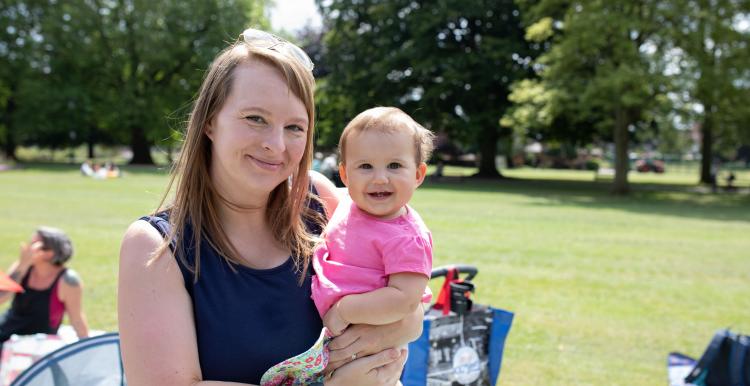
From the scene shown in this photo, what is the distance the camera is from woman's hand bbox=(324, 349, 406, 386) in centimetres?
200

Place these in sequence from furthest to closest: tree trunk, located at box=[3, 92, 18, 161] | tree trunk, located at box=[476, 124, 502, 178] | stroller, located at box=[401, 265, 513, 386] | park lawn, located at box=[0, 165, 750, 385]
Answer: tree trunk, located at box=[3, 92, 18, 161] < tree trunk, located at box=[476, 124, 502, 178] < park lawn, located at box=[0, 165, 750, 385] < stroller, located at box=[401, 265, 513, 386]

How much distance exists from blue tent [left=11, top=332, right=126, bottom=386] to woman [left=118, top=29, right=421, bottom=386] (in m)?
0.71

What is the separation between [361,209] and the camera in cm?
221

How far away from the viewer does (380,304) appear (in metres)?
2.00

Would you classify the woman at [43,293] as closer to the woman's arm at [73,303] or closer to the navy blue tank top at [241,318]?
the woman's arm at [73,303]

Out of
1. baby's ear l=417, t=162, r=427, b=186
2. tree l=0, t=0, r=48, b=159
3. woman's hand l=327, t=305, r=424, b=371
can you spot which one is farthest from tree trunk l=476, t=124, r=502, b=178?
woman's hand l=327, t=305, r=424, b=371

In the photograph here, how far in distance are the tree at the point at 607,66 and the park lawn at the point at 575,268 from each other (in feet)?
17.6

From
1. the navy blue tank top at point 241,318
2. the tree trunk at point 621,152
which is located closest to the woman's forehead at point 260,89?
the navy blue tank top at point 241,318

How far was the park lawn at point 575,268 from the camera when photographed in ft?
19.6

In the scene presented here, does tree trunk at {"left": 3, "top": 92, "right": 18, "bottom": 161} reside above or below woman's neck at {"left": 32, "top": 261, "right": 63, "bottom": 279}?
above

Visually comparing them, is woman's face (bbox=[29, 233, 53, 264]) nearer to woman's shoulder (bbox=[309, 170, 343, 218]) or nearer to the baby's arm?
woman's shoulder (bbox=[309, 170, 343, 218])

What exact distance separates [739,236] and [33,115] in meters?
42.7

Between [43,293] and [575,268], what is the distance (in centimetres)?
748

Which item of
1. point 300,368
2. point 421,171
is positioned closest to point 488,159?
point 421,171
